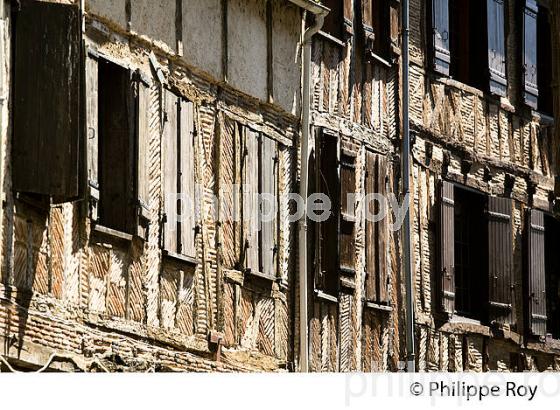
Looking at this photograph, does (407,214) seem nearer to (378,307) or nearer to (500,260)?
(378,307)

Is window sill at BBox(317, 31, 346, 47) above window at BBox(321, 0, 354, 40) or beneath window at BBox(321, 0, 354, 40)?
beneath

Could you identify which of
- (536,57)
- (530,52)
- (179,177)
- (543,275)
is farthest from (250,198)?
(536,57)

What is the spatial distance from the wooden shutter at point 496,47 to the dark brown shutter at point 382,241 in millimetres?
2800

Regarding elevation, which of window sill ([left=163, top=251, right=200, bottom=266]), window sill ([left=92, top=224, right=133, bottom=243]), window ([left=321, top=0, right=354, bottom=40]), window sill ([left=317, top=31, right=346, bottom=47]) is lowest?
window sill ([left=92, top=224, right=133, bottom=243])

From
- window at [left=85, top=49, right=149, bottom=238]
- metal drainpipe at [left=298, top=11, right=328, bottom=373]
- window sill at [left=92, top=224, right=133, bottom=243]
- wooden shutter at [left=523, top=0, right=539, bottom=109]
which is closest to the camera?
window sill at [left=92, top=224, right=133, bottom=243]

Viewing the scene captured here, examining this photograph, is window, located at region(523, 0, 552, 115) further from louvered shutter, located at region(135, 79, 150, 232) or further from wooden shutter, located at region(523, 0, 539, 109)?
louvered shutter, located at region(135, 79, 150, 232)

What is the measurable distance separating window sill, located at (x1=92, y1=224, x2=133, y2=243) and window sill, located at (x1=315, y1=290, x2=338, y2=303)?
3544 mm

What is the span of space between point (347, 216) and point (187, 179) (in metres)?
3.02

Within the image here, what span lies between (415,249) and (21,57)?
24.9 feet

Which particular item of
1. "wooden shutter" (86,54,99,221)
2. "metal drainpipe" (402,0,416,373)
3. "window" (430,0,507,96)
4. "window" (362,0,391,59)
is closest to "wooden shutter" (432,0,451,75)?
"window" (430,0,507,96)

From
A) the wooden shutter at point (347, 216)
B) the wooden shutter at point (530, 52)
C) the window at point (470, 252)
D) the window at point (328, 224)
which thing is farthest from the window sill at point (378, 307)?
the wooden shutter at point (530, 52)

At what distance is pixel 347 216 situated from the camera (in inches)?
778

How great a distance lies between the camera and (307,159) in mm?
19109

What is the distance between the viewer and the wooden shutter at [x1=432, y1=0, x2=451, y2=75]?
21844 millimetres
